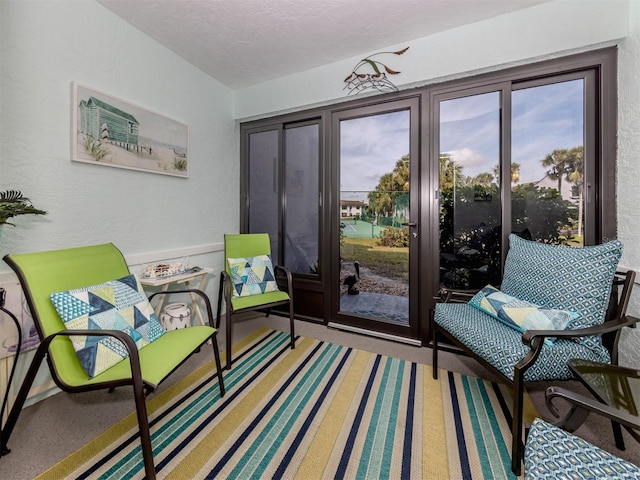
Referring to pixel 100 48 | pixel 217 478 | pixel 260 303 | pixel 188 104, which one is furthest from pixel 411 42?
pixel 217 478

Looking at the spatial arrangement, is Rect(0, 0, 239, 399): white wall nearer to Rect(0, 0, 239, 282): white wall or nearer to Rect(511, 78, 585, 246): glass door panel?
Rect(0, 0, 239, 282): white wall

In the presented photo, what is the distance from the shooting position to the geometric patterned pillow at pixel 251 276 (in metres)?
2.57

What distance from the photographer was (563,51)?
1.89m

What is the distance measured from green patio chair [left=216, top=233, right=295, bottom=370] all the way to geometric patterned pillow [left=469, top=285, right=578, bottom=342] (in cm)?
153

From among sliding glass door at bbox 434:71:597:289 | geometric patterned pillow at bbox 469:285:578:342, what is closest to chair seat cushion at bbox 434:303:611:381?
geometric patterned pillow at bbox 469:285:578:342

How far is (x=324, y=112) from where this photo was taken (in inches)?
110

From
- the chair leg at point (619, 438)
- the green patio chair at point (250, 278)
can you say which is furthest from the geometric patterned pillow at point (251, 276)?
the chair leg at point (619, 438)

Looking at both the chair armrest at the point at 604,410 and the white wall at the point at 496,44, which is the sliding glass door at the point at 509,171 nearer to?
the white wall at the point at 496,44

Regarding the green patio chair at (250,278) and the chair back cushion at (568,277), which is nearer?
the chair back cushion at (568,277)

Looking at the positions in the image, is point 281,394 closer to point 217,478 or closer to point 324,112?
point 217,478

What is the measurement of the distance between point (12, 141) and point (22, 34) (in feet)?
2.08

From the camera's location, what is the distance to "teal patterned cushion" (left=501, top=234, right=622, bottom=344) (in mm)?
1446

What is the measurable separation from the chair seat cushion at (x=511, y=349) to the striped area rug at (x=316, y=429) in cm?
42

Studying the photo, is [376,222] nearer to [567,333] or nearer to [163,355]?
[567,333]
